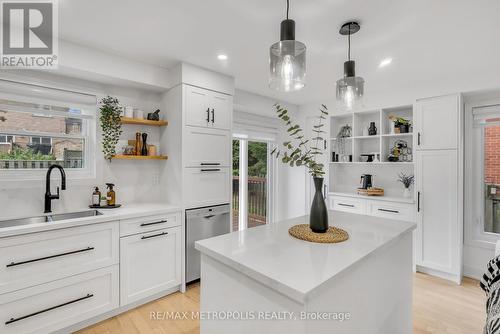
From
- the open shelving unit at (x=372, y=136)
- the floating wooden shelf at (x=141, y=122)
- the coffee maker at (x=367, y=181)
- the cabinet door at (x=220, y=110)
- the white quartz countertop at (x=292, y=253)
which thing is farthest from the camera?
the coffee maker at (x=367, y=181)

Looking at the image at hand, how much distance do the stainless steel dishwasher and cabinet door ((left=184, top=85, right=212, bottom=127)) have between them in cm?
101

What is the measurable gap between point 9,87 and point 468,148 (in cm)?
516

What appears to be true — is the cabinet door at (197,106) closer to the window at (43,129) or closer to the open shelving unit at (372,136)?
the window at (43,129)

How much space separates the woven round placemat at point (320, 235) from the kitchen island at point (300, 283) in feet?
0.14

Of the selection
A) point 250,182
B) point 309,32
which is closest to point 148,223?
point 250,182

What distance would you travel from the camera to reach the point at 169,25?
201 cm

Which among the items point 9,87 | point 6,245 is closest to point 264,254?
point 6,245

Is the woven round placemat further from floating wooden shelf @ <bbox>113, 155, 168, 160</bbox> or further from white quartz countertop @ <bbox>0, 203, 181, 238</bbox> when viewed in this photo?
floating wooden shelf @ <bbox>113, 155, 168, 160</bbox>

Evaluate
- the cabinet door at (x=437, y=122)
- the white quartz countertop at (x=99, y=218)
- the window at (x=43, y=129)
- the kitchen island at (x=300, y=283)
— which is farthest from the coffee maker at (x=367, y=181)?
the window at (x=43, y=129)

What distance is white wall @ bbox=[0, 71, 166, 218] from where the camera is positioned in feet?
7.44

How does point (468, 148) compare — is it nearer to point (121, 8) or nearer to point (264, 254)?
point (264, 254)

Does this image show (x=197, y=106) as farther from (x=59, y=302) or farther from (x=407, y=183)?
(x=407, y=183)

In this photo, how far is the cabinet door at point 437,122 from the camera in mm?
3020

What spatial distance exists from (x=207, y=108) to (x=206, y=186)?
0.92m
